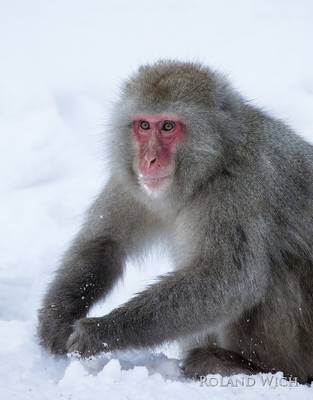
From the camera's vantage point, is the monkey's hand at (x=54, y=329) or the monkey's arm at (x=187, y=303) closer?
the monkey's arm at (x=187, y=303)

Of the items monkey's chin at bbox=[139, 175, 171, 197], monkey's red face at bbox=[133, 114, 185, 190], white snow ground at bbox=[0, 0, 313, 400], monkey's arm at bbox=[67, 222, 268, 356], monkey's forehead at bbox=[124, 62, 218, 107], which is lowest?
white snow ground at bbox=[0, 0, 313, 400]

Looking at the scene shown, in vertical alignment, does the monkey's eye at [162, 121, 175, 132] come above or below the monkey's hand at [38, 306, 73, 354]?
above

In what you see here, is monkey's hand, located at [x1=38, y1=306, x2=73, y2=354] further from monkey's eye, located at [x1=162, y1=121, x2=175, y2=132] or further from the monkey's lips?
monkey's eye, located at [x1=162, y1=121, x2=175, y2=132]

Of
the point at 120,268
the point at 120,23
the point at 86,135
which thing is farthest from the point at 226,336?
the point at 120,23

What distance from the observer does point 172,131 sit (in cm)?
471

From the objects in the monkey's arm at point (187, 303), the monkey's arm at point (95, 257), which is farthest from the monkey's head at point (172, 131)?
the monkey's arm at point (187, 303)

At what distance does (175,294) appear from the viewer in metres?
4.46

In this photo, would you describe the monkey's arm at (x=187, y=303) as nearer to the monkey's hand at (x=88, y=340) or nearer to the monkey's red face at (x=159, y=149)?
the monkey's hand at (x=88, y=340)

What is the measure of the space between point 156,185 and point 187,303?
0.66 meters

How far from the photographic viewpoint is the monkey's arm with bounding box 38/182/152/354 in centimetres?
488

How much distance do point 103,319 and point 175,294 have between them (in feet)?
1.25

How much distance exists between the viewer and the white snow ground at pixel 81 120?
4039 mm

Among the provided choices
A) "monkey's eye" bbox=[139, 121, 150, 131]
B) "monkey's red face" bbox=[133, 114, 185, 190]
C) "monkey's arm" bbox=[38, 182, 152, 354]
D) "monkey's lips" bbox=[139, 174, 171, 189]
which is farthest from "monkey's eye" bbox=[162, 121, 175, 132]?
"monkey's arm" bbox=[38, 182, 152, 354]

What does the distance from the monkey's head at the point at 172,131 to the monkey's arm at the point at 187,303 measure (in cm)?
44
